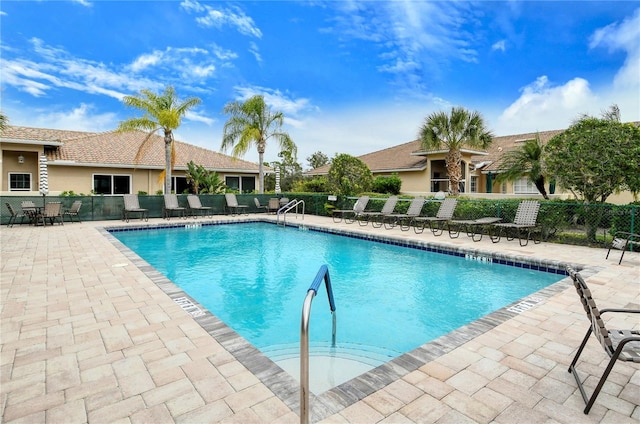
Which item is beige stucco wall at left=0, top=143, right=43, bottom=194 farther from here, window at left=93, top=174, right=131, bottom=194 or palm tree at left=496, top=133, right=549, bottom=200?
palm tree at left=496, top=133, right=549, bottom=200

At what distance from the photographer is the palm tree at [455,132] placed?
18.1 metres

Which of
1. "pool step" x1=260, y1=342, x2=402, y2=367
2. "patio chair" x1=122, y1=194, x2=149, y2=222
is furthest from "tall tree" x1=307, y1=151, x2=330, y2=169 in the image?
"pool step" x1=260, y1=342, x2=402, y2=367

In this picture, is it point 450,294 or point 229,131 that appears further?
point 229,131

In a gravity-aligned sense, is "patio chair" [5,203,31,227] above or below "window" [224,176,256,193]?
below

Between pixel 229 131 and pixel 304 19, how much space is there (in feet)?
23.5

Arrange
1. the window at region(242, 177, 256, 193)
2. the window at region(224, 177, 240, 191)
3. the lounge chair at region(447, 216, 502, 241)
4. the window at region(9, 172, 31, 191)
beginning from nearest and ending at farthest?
the lounge chair at region(447, 216, 502, 241), the window at region(9, 172, 31, 191), the window at region(224, 177, 240, 191), the window at region(242, 177, 256, 193)

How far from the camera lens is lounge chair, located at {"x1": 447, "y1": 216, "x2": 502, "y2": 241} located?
10.3 meters

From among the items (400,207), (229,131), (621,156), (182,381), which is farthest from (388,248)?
(229,131)

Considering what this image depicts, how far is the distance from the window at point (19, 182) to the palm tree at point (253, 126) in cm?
950

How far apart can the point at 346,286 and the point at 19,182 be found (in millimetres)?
18782

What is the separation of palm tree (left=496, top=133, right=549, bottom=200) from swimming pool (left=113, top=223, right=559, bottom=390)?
8.21m

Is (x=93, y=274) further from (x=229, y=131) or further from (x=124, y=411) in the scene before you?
(x=229, y=131)

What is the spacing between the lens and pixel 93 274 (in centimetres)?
604

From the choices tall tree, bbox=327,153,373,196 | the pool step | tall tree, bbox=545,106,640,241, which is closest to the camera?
the pool step
